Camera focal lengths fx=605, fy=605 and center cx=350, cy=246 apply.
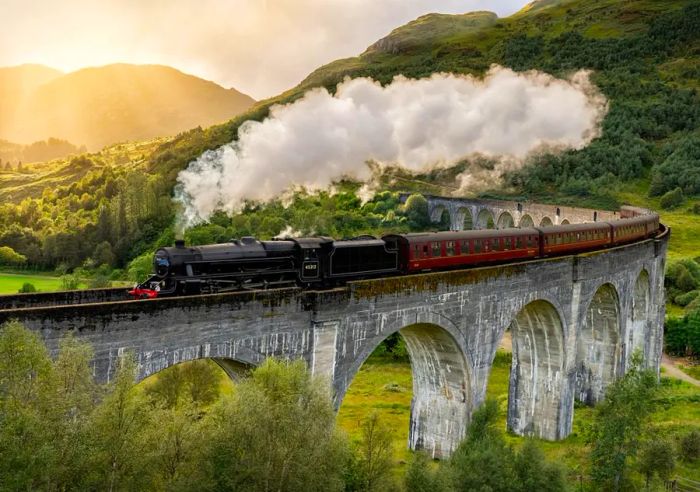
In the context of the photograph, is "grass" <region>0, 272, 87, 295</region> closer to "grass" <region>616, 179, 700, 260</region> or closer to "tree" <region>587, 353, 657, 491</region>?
"tree" <region>587, 353, 657, 491</region>

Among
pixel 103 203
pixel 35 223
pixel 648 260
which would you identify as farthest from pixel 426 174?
pixel 648 260

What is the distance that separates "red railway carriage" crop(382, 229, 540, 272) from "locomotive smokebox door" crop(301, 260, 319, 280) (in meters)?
4.28

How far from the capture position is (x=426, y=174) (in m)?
115

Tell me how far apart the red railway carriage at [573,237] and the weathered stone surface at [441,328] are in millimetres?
1658

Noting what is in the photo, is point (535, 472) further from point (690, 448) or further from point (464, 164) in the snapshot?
point (464, 164)

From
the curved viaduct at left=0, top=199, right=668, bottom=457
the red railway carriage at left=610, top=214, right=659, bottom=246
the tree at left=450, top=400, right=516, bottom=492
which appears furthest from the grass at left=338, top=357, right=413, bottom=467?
the red railway carriage at left=610, top=214, right=659, bottom=246

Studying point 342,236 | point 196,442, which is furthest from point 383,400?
point 342,236

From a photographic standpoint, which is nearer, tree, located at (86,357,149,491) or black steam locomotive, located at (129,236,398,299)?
tree, located at (86,357,149,491)

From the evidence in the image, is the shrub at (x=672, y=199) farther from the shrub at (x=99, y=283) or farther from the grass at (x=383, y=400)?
the shrub at (x=99, y=283)

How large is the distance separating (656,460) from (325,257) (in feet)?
55.2

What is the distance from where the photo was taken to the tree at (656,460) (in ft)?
83.0

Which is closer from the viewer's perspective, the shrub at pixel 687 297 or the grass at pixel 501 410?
the grass at pixel 501 410

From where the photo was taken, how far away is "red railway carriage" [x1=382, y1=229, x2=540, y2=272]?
24.1 m

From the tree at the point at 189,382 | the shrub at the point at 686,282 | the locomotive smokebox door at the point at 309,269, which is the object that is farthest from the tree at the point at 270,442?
the shrub at the point at 686,282
